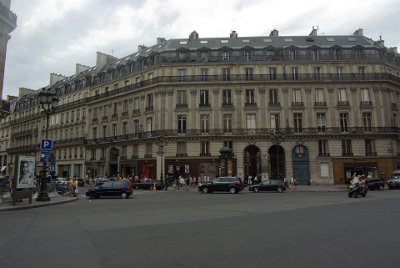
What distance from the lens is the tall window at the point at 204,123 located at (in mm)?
42094

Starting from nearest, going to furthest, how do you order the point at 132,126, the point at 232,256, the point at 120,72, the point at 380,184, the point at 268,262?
the point at 268,262, the point at 232,256, the point at 380,184, the point at 132,126, the point at 120,72

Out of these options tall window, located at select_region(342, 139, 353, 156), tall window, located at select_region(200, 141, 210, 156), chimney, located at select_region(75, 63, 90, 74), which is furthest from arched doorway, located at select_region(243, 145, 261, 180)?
chimney, located at select_region(75, 63, 90, 74)

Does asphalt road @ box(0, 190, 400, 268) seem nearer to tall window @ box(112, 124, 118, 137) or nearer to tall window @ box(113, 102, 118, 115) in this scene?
tall window @ box(112, 124, 118, 137)

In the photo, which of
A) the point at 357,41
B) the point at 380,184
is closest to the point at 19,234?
the point at 380,184

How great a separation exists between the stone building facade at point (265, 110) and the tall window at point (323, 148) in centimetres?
3

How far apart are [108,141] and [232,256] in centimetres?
4449

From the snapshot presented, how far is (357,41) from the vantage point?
46.4m

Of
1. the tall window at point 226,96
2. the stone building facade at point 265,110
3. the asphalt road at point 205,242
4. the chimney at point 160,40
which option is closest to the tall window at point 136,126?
the stone building facade at point 265,110

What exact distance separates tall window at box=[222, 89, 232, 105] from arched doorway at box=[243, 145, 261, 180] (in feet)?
20.3

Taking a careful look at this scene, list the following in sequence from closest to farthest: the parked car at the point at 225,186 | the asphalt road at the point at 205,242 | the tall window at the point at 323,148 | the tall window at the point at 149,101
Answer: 1. the asphalt road at the point at 205,242
2. the parked car at the point at 225,186
3. the tall window at the point at 323,148
4. the tall window at the point at 149,101

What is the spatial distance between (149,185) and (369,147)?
86.8 ft

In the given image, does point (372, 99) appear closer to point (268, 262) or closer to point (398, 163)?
point (398, 163)

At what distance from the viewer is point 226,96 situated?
42969 millimetres

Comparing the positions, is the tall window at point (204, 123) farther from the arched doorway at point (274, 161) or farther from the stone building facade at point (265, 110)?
the arched doorway at point (274, 161)
